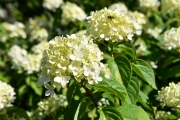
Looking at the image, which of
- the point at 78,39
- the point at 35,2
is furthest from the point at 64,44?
the point at 35,2

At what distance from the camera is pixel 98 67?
2.06 m

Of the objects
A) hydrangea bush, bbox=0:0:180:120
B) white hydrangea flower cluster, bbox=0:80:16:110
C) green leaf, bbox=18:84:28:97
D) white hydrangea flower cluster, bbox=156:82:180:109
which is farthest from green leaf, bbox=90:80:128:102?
green leaf, bbox=18:84:28:97

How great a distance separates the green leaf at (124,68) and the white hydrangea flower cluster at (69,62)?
396 millimetres

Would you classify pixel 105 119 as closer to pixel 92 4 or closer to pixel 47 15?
pixel 92 4

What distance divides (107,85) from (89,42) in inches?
11.0

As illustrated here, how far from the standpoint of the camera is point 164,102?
8.54ft

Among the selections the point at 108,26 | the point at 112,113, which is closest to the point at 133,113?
the point at 112,113

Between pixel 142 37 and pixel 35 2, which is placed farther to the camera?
pixel 35 2

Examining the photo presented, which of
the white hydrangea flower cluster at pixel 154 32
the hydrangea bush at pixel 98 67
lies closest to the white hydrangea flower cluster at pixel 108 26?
the hydrangea bush at pixel 98 67

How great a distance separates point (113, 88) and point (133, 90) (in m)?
0.35

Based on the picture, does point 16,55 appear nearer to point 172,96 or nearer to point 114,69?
point 114,69

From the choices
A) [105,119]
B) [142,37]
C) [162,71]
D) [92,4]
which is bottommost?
[105,119]

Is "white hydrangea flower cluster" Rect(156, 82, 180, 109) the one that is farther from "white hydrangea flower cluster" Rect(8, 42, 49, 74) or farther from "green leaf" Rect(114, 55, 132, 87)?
"white hydrangea flower cluster" Rect(8, 42, 49, 74)

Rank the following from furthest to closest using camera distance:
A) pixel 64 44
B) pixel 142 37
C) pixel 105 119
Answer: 1. pixel 142 37
2. pixel 105 119
3. pixel 64 44
